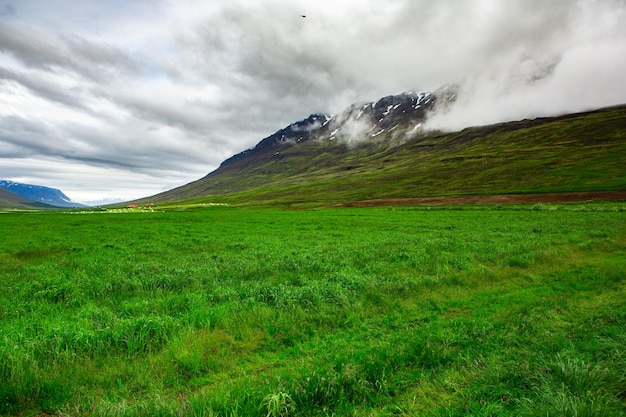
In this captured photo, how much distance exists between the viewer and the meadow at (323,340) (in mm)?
5785

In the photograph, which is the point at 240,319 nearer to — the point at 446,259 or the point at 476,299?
the point at 476,299

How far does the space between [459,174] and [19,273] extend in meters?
182

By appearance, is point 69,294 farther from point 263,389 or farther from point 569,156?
point 569,156

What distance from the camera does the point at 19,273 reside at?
58.1 ft

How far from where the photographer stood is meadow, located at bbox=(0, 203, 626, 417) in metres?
5.79

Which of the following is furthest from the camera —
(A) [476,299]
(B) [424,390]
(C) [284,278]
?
(C) [284,278]

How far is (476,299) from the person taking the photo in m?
12.2

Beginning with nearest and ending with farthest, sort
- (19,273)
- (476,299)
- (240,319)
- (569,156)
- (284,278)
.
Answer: (240,319), (476,299), (284,278), (19,273), (569,156)

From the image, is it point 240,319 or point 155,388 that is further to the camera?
point 240,319

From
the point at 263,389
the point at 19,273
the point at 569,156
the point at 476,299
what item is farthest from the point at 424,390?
the point at 569,156

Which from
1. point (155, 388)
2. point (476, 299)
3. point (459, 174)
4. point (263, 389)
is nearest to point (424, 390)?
point (263, 389)

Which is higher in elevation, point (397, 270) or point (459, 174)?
point (459, 174)

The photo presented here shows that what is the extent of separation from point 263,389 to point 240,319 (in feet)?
13.6

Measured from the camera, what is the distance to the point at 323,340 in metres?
9.04
